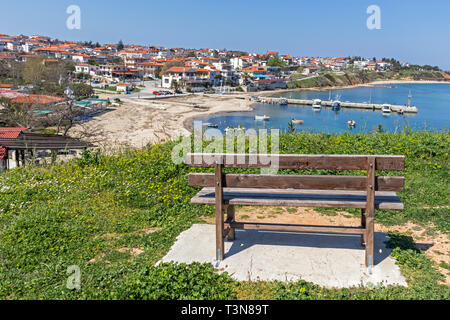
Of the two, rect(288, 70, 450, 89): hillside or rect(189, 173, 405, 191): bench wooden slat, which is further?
rect(288, 70, 450, 89): hillside

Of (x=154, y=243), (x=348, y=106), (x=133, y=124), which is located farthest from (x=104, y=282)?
(x=348, y=106)

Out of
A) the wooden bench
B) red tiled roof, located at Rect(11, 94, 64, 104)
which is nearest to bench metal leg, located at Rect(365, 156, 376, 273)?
the wooden bench

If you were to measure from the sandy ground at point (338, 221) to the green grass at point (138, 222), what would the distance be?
217mm

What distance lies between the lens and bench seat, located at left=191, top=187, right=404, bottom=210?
13.6 feet

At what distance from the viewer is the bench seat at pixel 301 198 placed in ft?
13.6

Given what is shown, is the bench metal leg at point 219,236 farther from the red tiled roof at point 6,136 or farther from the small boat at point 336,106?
the small boat at point 336,106

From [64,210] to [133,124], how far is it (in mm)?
38735

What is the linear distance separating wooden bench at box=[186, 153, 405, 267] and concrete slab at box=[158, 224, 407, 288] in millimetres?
210

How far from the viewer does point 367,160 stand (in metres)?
3.88

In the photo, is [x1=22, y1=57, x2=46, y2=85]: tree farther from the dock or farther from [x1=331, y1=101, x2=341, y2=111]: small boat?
[x1=331, y1=101, x2=341, y2=111]: small boat

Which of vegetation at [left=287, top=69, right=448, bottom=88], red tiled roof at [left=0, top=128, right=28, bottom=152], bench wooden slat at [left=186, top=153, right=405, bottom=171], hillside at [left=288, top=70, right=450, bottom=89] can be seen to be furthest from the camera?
vegetation at [left=287, top=69, right=448, bottom=88]

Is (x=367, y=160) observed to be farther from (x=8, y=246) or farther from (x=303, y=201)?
(x=8, y=246)

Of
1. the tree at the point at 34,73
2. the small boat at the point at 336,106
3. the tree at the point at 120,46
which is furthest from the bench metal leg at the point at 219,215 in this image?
the tree at the point at 120,46

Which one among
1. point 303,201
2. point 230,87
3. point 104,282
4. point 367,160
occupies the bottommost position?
point 104,282
